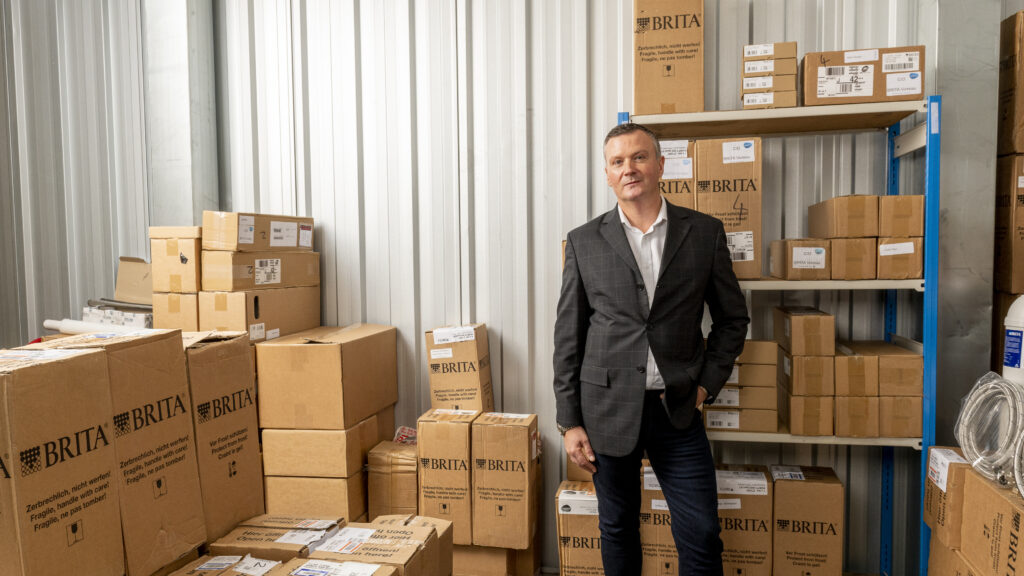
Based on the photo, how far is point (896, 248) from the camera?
2152mm

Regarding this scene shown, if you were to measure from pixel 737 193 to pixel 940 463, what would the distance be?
1.09 metres

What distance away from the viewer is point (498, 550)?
2.59m

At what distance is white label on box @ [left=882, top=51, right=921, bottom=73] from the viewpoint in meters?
2.14

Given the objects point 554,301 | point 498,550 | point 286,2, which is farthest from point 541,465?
point 286,2

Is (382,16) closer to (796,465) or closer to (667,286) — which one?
(667,286)

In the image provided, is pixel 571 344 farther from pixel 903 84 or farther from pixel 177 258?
pixel 177 258

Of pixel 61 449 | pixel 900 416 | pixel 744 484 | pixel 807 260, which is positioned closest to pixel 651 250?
pixel 807 260

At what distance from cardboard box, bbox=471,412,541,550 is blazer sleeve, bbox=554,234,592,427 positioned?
0.53 m

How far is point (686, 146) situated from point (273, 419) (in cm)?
203

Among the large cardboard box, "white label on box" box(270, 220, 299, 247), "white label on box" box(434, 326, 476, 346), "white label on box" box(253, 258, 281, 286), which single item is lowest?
"white label on box" box(434, 326, 476, 346)

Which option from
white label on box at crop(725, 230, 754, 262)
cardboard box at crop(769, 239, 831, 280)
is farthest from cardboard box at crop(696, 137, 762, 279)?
cardboard box at crop(769, 239, 831, 280)

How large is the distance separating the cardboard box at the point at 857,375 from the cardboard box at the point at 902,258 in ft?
1.02

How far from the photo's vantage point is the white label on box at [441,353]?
2.72 metres

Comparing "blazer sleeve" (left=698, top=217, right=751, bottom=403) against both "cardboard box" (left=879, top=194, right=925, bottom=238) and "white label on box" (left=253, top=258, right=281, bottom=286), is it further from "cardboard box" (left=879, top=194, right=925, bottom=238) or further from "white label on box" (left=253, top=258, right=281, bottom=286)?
"white label on box" (left=253, top=258, right=281, bottom=286)
